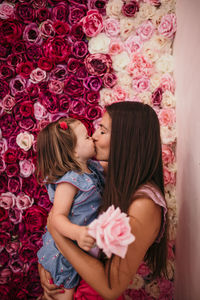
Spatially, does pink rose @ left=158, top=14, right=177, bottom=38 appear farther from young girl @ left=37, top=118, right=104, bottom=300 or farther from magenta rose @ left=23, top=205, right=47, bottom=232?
magenta rose @ left=23, top=205, right=47, bottom=232

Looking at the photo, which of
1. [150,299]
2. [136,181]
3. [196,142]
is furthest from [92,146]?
[150,299]

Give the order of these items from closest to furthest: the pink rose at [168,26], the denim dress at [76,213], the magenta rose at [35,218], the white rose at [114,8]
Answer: the denim dress at [76,213] → the pink rose at [168,26] → the white rose at [114,8] → the magenta rose at [35,218]

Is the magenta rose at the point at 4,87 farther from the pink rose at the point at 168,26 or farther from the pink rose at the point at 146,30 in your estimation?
the pink rose at the point at 168,26

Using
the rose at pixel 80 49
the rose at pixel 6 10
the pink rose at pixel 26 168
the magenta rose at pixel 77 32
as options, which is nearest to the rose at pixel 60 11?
the magenta rose at pixel 77 32

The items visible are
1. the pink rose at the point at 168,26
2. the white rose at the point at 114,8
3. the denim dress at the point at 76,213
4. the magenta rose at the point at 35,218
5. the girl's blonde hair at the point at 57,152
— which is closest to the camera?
the denim dress at the point at 76,213

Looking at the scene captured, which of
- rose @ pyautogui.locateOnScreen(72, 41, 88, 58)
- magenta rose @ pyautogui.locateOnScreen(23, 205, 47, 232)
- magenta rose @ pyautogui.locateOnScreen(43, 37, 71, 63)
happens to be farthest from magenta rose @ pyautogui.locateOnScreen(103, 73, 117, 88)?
magenta rose @ pyautogui.locateOnScreen(23, 205, 47, 232)

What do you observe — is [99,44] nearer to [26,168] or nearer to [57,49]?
[57,49]

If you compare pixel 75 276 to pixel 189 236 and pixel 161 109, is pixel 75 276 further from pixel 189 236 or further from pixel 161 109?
pixel 161 109

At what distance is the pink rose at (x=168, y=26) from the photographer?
162 centimetres

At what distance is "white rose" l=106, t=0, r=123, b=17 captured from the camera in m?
1.72

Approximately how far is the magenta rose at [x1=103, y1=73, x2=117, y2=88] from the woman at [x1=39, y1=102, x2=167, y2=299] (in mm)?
570

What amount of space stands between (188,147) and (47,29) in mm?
1462

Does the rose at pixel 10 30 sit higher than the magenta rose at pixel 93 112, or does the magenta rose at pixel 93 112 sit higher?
the rose at pixel 10 30

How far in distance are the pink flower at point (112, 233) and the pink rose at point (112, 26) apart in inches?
60.5
